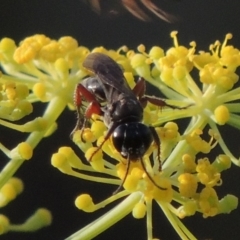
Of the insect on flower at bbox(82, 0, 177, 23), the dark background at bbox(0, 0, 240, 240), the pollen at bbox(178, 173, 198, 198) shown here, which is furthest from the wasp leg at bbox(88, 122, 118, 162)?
the dark background at bbox(0, 0, 240, 240)

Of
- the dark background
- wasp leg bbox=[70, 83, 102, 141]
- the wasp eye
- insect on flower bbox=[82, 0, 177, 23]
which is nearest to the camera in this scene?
the wasp eye

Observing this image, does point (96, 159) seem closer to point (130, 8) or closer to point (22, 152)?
point (22, 152)

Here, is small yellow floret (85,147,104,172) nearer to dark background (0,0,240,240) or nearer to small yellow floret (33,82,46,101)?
small yellow floret (33,82,46,101)

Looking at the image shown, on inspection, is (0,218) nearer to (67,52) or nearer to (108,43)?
(67,52)

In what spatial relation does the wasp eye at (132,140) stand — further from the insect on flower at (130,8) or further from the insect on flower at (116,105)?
the insect on flower at (130,8)

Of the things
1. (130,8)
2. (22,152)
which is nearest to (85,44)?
(130,8)

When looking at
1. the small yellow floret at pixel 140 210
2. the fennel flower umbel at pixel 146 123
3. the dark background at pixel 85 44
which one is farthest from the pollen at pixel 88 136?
the dark background at pixel 85 44
